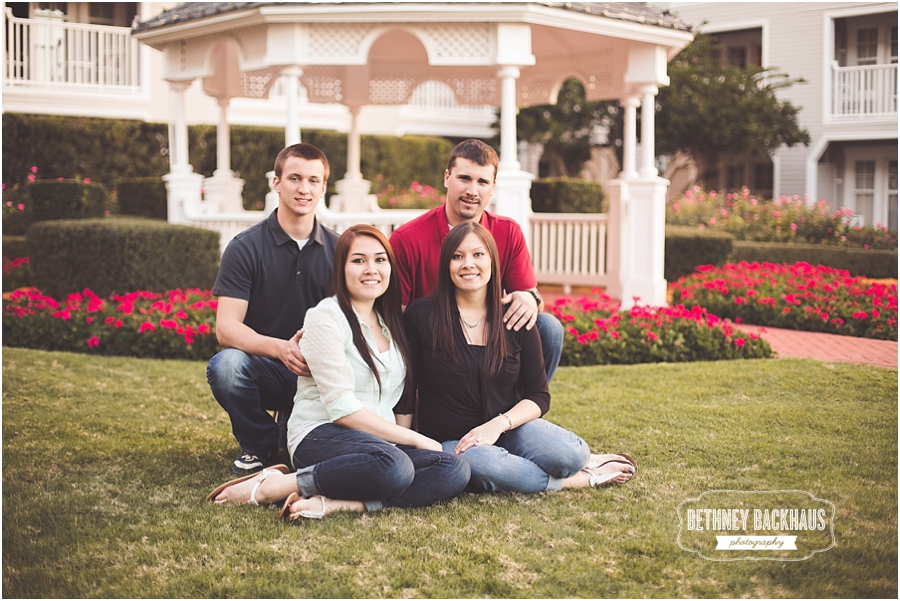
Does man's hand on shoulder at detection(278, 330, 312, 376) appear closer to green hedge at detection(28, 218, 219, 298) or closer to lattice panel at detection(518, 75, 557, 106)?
green hedge at detection(28, 218, 219, 298)

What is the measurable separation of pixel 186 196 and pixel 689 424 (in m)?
7.22

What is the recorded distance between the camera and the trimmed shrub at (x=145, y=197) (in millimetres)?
12430

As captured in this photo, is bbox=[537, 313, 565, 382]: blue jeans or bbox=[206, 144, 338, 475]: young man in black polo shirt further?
bbox=[537, 313, 565, 382]: blue jeans

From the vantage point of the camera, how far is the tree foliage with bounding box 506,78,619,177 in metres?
18.9

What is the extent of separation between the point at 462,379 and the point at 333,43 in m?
5.79

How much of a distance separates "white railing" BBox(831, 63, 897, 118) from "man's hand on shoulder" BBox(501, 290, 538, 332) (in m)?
16.3

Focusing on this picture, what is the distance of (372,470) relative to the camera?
11.8 ft

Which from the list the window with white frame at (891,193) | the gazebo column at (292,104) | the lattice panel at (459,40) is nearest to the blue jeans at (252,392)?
the gazebo column at (292,104)

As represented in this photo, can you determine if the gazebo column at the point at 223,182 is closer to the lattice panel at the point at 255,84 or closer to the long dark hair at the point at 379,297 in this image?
the lattice panel at the point at 255,84

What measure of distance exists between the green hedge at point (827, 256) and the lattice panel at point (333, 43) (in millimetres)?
6954

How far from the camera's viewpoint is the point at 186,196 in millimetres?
10531

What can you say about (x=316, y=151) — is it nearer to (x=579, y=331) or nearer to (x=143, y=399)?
(x=143, y=399)

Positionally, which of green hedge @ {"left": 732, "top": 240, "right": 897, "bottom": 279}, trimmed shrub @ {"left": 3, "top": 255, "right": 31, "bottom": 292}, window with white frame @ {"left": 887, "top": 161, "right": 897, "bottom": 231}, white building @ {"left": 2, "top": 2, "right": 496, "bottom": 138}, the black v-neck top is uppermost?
white building @ {"left": 2, "top": 2, "right": 496, "bottom": 138}

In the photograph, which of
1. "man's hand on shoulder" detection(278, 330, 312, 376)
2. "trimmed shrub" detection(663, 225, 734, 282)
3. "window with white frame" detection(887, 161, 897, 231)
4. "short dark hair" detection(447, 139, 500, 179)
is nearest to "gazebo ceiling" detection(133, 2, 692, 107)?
"trimmed shrub" detection(663, 225, 734, 282)
